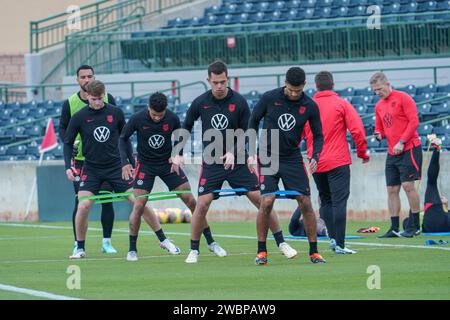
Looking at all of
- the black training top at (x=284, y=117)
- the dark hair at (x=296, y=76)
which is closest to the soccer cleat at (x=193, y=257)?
the black training top at (x=284, y=117)

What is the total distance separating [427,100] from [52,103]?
1088cm

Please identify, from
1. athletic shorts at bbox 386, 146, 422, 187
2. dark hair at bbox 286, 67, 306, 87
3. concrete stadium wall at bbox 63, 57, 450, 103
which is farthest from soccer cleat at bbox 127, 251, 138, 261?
concrete stadium wall at bbox 63, 57, 450, 103

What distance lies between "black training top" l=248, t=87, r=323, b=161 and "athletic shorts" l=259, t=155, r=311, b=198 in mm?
97

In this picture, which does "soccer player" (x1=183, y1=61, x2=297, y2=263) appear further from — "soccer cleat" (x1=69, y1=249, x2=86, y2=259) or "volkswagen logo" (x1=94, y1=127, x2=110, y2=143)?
"soccer cleat" (x1=69, y1=249, x2=86, y2=259)

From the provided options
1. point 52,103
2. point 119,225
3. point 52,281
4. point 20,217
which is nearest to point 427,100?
point 119,225

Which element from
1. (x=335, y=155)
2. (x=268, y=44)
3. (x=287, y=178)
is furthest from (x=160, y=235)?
(x=268, y=44)

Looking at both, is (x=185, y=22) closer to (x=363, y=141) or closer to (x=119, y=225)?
(x=119, y=225)

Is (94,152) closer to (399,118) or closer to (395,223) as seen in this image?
(399,118)

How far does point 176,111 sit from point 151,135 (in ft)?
46.2

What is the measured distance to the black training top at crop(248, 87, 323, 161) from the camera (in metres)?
12.5

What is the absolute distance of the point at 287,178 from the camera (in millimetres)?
12500

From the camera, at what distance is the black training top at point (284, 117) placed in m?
12.5

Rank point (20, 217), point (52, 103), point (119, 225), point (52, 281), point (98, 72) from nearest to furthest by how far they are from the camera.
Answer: point (52, 281)
point (119, 225)
point (20, 217)
point (52, 103)
point (98, 72)

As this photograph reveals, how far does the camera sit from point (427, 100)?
968 inches
